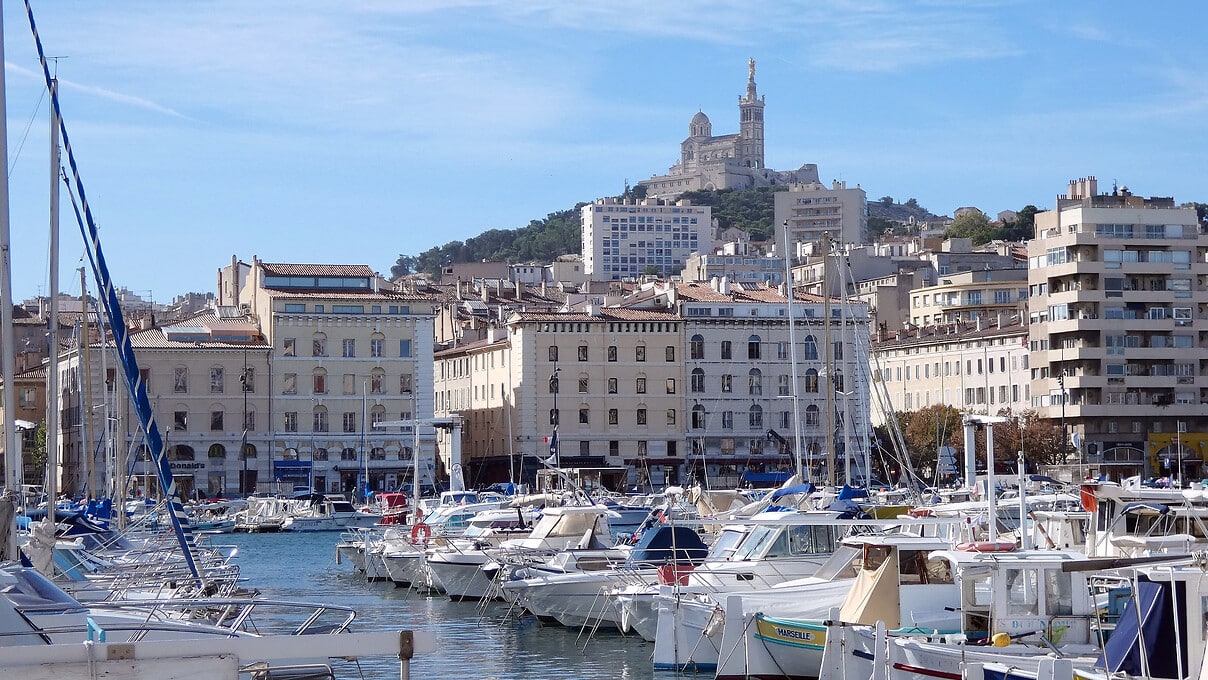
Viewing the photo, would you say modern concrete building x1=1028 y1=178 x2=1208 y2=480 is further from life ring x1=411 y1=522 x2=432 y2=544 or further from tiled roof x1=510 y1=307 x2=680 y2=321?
life ring x1=411 y1=522 x2=432 y2=544

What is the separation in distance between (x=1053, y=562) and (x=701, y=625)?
278 inches

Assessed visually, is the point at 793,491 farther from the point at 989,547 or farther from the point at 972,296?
the point at 972,296

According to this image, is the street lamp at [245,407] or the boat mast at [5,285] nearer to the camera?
the boat mast at [5,285]

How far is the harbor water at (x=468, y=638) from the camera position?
91.1 ft

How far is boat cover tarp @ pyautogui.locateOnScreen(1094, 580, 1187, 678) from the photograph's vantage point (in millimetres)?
16297

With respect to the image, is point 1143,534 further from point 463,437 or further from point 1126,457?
point 463,437

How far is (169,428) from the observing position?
9219 cm

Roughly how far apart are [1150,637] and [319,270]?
277ft

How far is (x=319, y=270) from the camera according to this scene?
322 feet

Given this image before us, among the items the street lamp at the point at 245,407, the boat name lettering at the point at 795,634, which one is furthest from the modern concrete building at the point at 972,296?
the boat name lettering at the point at 795,634

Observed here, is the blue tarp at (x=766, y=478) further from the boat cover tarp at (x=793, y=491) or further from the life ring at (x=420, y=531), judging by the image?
the boat cover tarp at (x=793, y=491)

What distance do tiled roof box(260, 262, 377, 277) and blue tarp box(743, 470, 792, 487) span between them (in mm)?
22446

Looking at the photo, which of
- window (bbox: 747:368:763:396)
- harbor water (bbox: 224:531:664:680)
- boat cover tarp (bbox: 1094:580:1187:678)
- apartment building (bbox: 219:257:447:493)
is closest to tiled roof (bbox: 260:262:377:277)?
apartment building (bbox: 219:257:447:493)

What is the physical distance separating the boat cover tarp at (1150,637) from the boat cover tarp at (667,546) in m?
17.1
